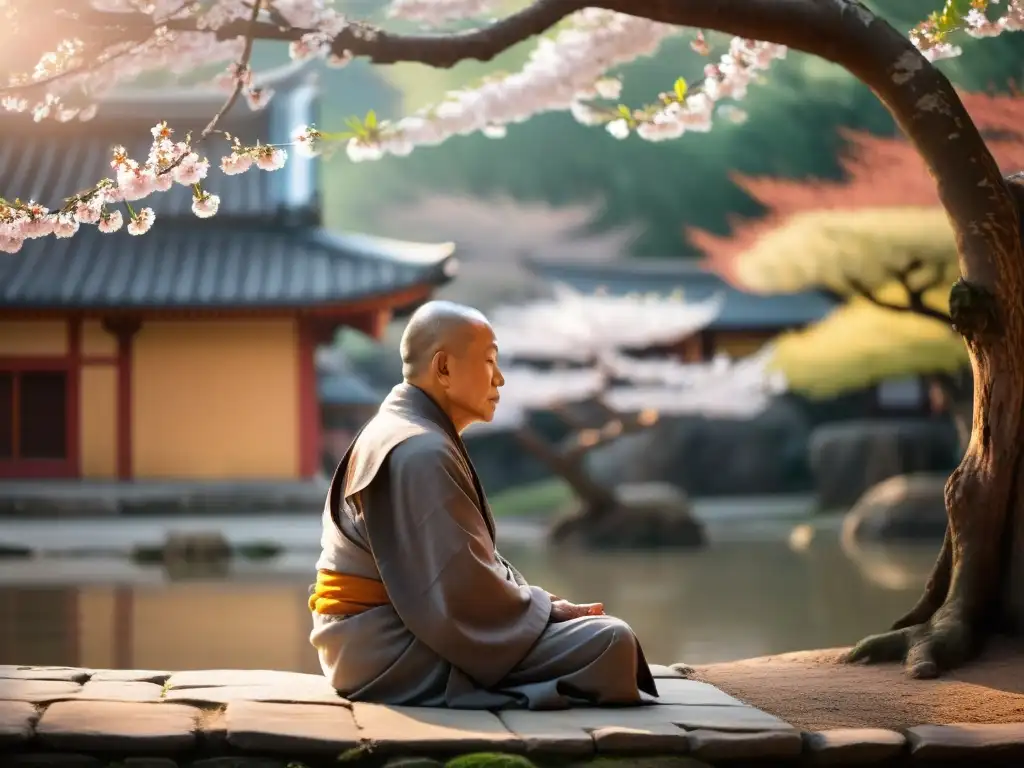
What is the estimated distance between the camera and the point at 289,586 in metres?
10.1

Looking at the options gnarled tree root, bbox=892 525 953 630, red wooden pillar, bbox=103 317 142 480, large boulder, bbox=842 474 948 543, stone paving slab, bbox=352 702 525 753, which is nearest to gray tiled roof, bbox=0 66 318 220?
red wooden pillar, bbox=103 317 142 480

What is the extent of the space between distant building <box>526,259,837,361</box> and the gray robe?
17.2 m

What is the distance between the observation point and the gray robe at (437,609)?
2986 millimetres

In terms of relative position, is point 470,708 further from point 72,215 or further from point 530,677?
point 72,215

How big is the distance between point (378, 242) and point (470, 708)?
1174 centimetres

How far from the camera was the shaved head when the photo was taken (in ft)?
10.3

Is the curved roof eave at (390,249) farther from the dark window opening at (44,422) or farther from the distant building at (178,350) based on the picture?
the dark window opening at (44,422)

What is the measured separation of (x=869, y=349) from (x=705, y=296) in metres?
7.49

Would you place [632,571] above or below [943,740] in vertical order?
below

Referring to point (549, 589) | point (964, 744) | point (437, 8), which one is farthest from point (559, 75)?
point (964, 744)

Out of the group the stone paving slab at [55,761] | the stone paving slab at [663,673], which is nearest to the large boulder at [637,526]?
the stone paving slab at [663,673]

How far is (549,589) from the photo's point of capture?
9.39 m

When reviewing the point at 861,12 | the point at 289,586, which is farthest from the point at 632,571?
the point at 861,12

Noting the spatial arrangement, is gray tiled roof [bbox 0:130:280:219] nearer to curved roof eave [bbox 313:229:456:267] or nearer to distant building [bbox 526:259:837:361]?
curved roof eave [bbox 313:229:456:267]
